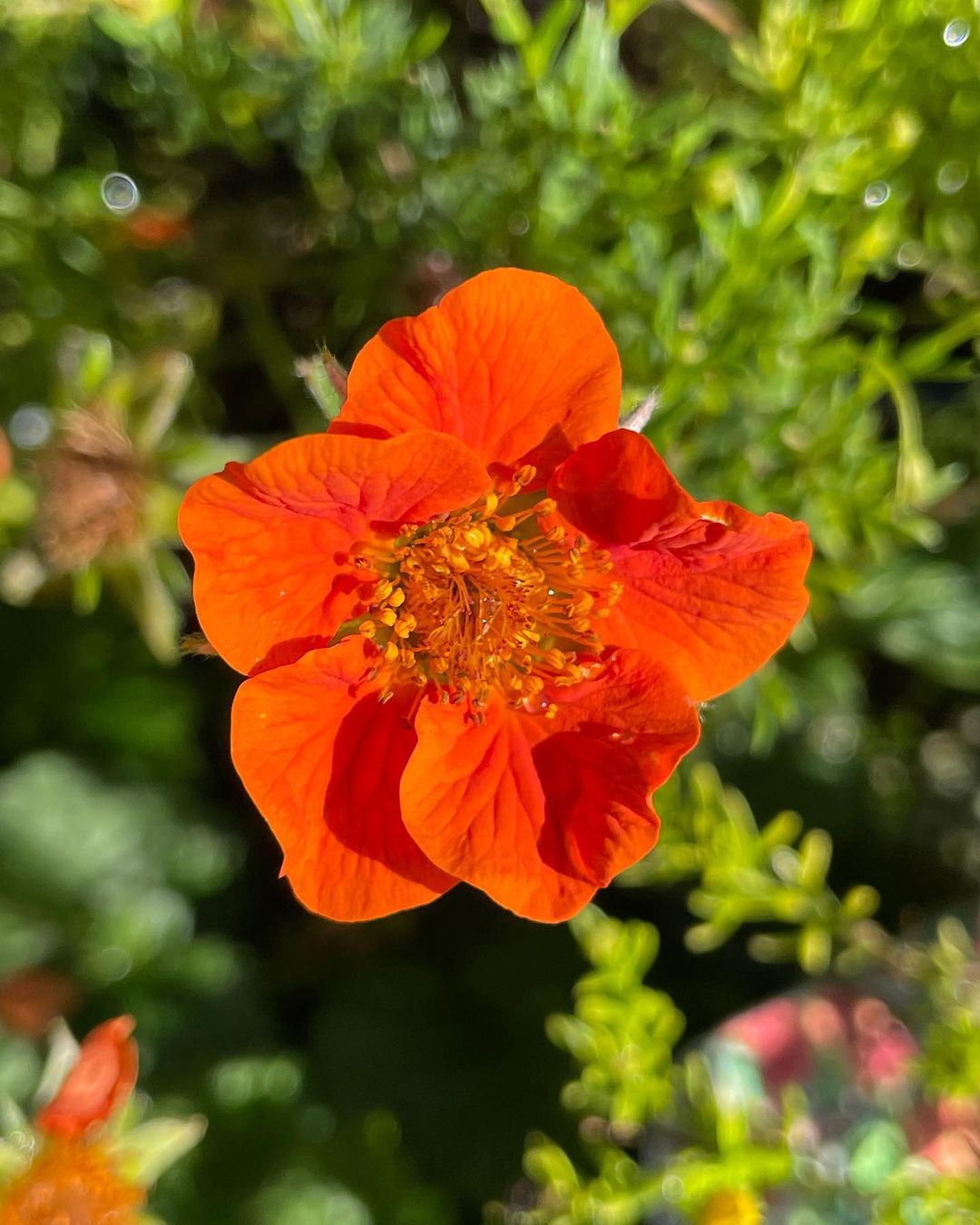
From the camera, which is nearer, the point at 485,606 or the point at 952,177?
the point at 485,606

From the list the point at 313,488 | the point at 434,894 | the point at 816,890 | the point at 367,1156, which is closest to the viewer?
the point at 313,488

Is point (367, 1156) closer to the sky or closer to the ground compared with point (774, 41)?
closer to the ground

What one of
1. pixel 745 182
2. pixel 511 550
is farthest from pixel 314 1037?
pixel 745 182

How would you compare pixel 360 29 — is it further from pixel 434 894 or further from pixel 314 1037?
pixel 314 1037

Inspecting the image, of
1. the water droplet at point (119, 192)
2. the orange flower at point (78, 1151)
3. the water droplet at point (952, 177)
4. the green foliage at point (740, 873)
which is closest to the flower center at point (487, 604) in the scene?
the green foliage at point (740, 873)

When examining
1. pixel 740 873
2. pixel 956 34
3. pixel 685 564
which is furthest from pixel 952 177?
pixel 740 873

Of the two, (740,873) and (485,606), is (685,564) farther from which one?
(740,873)
